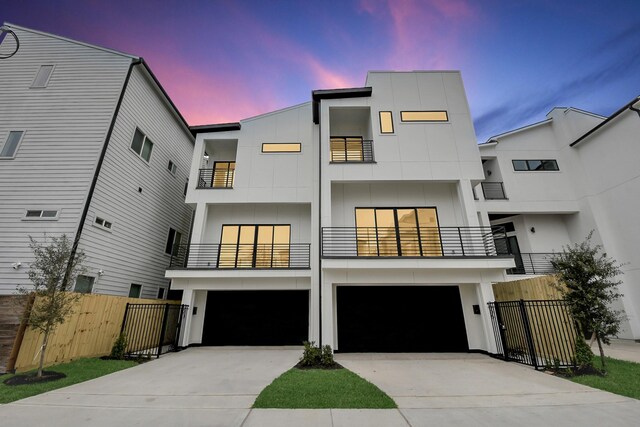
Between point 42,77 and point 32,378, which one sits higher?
point 42,77

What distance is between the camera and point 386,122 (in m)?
11.3

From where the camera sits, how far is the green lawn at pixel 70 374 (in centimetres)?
466

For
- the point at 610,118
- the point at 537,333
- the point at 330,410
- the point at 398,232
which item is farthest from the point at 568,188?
the point at 330,410

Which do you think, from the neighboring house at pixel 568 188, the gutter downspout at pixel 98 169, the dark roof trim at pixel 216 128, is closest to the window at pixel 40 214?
the gutter downspout at pixel 98 169

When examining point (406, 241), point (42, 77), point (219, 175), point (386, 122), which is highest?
point (42, 77)

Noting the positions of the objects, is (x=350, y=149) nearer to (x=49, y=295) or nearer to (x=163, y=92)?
(x=163, y=92)

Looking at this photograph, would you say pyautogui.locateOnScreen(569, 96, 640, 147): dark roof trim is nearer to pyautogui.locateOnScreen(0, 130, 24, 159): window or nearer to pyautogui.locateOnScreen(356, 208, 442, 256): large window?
pyautogui.locateOnScreen(356, 208, 442, 256): large window

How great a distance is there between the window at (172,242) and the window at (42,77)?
7682mm

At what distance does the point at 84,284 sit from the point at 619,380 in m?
14.9

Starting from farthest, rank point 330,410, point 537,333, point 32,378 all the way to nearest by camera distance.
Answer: point 537,333
point 32,378
point 330,410

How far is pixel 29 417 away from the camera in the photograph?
12.1 feet

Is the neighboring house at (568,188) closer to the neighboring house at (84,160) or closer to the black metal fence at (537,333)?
the black metal fence at (537,333)

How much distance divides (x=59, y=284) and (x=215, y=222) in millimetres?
5921

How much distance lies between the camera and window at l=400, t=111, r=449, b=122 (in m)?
11.3
